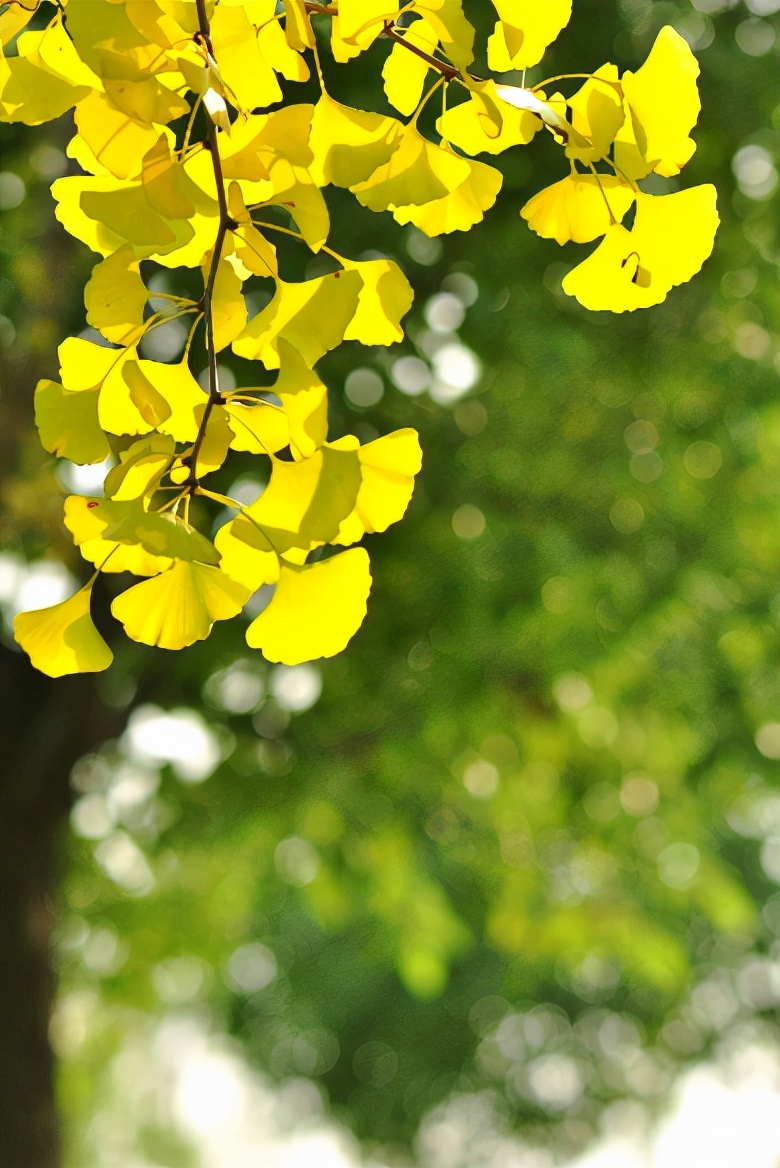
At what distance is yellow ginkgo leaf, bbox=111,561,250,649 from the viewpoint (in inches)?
16.0

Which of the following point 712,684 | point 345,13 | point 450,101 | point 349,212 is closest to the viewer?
point 345,13

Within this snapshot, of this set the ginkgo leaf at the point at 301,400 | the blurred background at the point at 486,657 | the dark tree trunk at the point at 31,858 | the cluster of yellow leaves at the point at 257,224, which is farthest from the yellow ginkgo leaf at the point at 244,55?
the dark tree trunk at the point at 31,858

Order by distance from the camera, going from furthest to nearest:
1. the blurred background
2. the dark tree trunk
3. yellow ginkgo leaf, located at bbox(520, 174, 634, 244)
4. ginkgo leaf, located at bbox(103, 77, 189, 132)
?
1. the dark tree trunk
2. the blurred background
3. yellow ginkgo leaf, located at bbox(520, 174, 634, 244)
4. ginkgo leaf, located at bbox(103, 77, 189, 132)

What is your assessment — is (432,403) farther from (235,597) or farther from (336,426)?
(235,597)

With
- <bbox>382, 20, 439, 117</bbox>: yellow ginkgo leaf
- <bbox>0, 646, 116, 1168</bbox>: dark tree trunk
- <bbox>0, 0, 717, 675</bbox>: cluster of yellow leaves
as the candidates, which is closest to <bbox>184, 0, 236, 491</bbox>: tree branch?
<bbox>0, 0, 717, 675</bbox>: cluster of yellow leaves

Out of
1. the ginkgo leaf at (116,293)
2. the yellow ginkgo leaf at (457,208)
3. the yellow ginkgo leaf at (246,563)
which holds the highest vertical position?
the ginkgo leaf at (116,293)

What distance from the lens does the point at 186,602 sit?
41cm

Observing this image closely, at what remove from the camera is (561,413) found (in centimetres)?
219

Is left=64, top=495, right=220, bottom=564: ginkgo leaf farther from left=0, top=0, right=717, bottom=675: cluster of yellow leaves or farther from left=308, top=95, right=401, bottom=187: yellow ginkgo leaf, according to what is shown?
left=308, top=95, right=401, bottom=187: yellow ginkgo leaf

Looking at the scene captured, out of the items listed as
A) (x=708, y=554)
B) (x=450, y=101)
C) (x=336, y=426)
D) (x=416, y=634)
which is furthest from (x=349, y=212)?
(x=708, y=554)

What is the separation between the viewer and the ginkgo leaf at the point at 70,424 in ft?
1.47

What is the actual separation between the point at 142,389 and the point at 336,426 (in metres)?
1.63

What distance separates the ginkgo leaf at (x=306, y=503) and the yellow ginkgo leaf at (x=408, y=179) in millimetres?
111

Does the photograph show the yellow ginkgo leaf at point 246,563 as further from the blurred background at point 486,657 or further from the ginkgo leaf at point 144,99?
the blurred background at point 486,657
